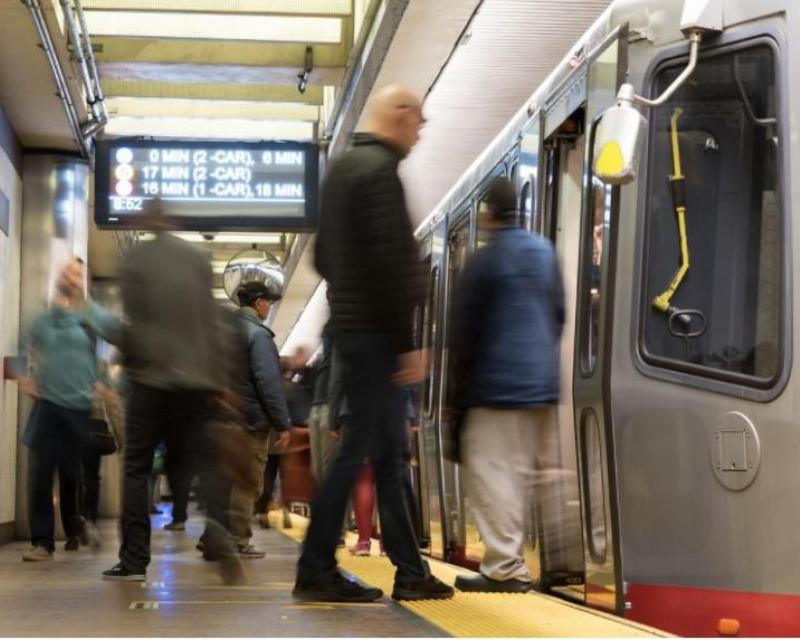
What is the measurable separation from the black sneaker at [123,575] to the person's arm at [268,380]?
1859 millimetres

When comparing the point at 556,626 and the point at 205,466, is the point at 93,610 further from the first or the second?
the point at 556,626

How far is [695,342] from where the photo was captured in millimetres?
5793

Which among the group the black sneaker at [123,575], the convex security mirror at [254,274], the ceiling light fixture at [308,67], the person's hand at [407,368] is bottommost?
the black sneaker at [123,575]

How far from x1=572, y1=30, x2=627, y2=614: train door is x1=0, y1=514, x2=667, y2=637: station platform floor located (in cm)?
28

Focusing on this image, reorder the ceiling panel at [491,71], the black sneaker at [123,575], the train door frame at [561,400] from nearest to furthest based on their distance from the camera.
A: the train door frame at [561,400] → the black sneaker at [123,575] → the ceiling panel at [491,71]

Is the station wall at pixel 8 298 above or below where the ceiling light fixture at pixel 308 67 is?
below

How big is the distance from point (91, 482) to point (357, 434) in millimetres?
6058

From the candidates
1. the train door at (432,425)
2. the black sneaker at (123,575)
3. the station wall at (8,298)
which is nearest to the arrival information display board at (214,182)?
the station wall at (8,298)

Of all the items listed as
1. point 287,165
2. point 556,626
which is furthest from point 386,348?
point 287,165

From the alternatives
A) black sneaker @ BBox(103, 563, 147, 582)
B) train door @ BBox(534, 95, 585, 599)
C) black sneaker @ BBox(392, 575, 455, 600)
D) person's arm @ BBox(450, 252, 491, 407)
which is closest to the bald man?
black sneaker @ BBox(392, 575, 455, 600)

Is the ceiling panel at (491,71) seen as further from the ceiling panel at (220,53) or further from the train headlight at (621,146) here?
the train headlight at (621,146)

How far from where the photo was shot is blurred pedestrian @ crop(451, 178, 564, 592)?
598cm

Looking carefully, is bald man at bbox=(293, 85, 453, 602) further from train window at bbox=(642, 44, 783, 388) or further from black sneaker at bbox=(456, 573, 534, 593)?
train window at bbox=(642, 44, 783, 388)

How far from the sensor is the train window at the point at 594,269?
6094mm
